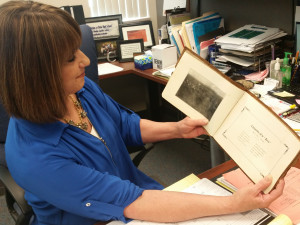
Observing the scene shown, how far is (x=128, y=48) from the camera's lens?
91.9 inches

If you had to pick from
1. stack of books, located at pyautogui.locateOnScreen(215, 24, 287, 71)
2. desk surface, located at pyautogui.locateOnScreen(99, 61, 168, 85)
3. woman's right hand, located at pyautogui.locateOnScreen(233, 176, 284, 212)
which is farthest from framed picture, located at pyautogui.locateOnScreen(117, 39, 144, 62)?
woman's right hand, located at pyautogui.locateOnScreen(233, 176, 284, 212)

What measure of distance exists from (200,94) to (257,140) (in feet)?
0.71

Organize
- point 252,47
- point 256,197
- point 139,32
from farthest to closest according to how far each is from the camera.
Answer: point 139,32 → point 252,47 → point 256,197

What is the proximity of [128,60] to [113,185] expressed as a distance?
5.46 feet

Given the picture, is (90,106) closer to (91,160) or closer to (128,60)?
(91,160)

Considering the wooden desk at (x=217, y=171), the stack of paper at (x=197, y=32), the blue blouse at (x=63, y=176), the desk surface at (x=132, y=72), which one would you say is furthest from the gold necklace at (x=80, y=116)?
the stack of paper at (x=197, y=32)

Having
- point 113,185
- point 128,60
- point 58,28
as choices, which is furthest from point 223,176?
point 128,60

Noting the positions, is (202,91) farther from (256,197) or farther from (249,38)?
(249,38)

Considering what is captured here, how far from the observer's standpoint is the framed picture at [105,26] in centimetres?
Answer: 238

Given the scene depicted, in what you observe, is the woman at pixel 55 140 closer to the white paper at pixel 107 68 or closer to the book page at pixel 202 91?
the book page at pixel 202 91

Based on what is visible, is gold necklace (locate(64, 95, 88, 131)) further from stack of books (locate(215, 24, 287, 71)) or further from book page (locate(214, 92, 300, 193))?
stack of books (locate(215, 24, 287, 71))

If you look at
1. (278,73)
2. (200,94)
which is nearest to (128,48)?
(278,73)

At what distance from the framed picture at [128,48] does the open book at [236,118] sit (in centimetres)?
144

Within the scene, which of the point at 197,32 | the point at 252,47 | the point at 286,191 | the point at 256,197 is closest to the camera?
the point at 256,197
